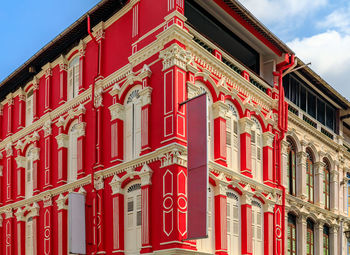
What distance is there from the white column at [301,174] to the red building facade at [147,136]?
2.05 m

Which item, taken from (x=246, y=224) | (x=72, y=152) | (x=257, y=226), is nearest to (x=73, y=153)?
(x=72, y=152)

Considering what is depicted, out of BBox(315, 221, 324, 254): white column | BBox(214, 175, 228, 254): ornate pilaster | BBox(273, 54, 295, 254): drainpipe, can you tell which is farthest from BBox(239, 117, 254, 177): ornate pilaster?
BBox(315, 221, 324, 254): white column

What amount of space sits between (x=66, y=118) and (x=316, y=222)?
11.5 meters

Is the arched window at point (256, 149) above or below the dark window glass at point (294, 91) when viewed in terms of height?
below

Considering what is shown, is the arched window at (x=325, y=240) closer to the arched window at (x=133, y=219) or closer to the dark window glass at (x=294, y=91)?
the dark window glass at (x=294, y=91)

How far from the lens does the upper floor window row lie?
20844 mm

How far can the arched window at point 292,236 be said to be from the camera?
751 inches

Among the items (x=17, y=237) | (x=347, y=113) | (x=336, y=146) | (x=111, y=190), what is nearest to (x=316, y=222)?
(x=336, y=146)

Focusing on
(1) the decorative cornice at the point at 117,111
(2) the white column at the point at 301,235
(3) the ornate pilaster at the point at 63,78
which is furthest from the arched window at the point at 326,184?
(3) the ornate pilaster at the point at 63,78

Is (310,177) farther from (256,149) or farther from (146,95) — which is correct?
(146,95)

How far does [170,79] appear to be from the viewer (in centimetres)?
1441

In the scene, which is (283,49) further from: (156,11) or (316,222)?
(316,222)

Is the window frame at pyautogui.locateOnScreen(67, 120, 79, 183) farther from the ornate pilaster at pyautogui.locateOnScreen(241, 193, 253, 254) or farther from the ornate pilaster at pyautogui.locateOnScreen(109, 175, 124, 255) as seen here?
the ornate pilaster at pyautogui.locateOnScreen(241, 193, 253, 254)

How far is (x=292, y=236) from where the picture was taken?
1938 centimetres
